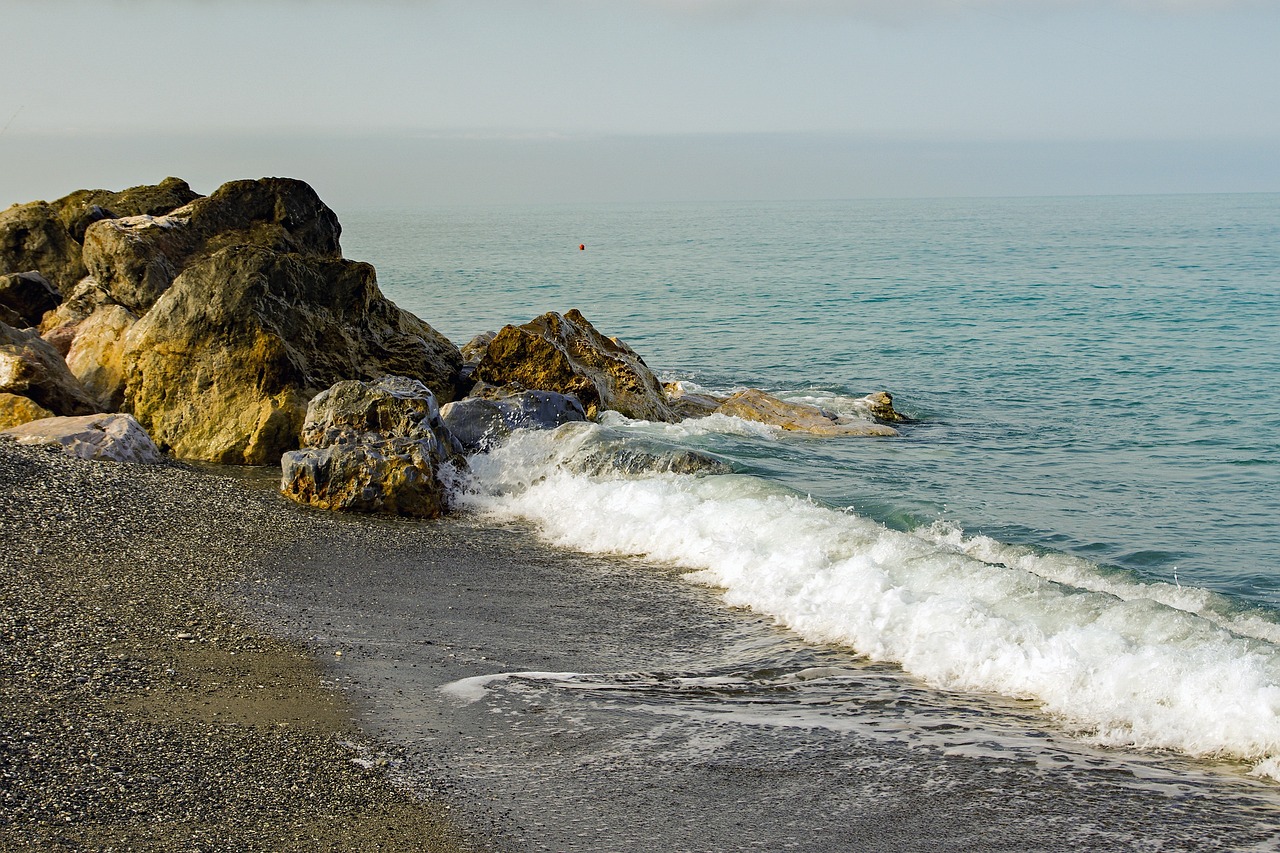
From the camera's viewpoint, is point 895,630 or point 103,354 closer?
point 895,630

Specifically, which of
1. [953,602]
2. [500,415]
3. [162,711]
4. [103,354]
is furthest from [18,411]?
[953,602]

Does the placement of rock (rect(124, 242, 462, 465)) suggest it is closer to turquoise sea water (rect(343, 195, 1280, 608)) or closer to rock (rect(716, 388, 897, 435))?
turquoise sea water (rect(343, 195, 1280, 608))

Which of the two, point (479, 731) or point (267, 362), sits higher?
point (267, 362)

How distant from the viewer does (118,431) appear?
394 inches

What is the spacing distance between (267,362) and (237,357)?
12.7 inches

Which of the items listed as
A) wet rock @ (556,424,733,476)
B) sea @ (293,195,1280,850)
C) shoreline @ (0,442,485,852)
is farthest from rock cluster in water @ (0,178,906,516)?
shoreline @ (0,442,485,852)

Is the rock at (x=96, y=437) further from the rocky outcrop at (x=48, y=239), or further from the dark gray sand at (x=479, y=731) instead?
the rocky outcrop at (x=48, y=239)

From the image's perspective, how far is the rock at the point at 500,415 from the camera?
11086mm

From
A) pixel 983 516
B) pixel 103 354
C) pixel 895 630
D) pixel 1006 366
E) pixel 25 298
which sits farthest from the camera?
pixel 1006 366

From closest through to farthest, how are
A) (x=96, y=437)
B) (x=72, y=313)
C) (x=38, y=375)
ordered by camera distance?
(x=96, y=437), (x=38, y=375), (x=72, y=313)

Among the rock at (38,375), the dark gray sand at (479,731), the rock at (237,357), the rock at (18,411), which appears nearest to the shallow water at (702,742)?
the dark gray sand at (479,731)

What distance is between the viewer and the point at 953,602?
6832 millimetres

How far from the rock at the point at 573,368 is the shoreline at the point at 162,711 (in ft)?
16.8

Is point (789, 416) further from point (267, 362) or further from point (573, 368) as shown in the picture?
point (267, 362)
